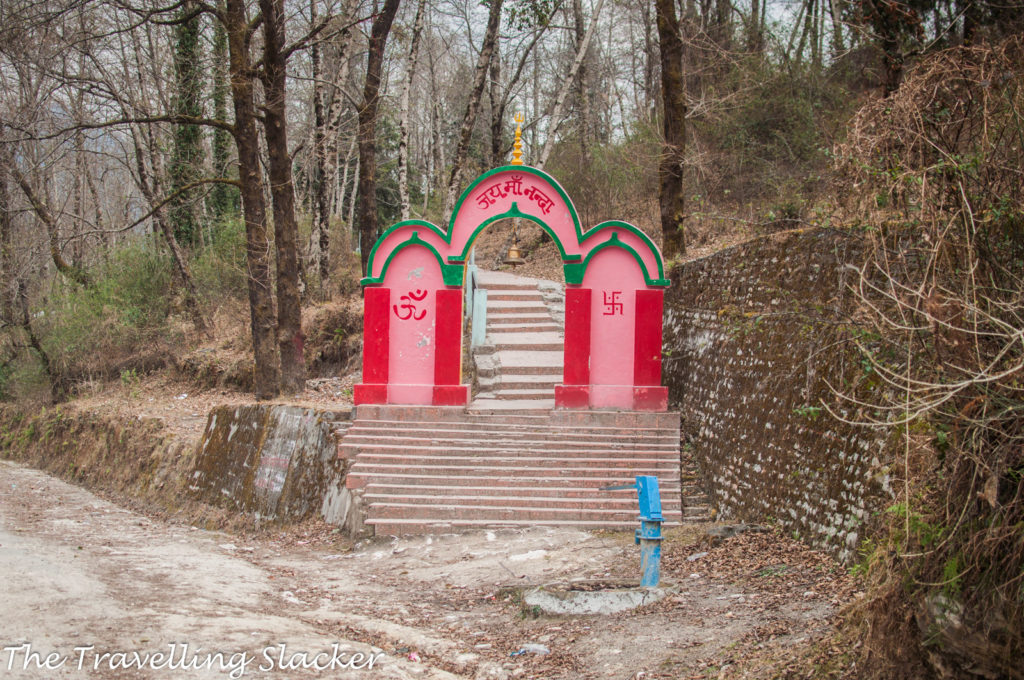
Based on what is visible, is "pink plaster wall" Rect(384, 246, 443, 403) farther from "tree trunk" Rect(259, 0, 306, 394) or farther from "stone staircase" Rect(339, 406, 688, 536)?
"tree trunk" Rect(259, 0, 306, 394)

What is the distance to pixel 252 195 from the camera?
50.1 ft

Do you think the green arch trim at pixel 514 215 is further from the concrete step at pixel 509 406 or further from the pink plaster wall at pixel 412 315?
the concrete step at pixel 509 406

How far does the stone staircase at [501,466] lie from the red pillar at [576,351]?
1.05 ft

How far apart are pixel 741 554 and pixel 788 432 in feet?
4.82

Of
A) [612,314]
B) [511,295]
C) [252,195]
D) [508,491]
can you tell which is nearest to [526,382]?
[612,314]

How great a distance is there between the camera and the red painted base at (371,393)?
13.5m

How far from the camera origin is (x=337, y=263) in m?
24.0

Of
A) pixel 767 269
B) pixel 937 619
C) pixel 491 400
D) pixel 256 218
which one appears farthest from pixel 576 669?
pixel 256 218

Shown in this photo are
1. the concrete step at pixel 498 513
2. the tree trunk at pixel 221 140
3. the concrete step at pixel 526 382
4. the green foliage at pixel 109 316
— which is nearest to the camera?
the concrete step at pixel 498 513

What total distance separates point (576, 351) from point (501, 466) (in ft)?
8.40

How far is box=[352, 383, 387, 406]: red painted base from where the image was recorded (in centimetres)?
1353

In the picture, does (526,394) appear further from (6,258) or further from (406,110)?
(6,258)

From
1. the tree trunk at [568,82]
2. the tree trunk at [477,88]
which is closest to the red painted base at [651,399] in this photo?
the tree trunk at [477,88]

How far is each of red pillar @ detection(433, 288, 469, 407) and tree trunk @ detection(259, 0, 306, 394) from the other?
3439 mm
